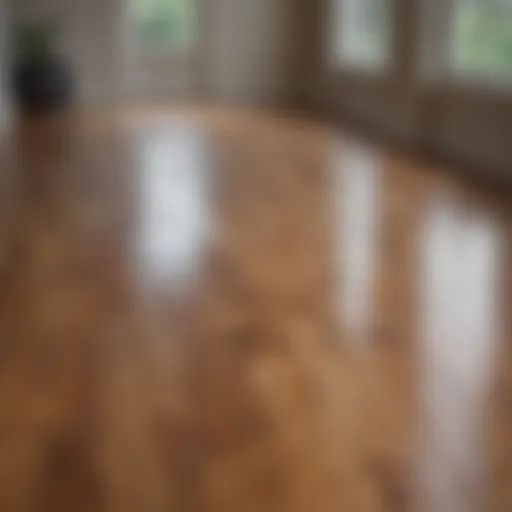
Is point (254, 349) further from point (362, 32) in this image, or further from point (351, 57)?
point (351, 57)

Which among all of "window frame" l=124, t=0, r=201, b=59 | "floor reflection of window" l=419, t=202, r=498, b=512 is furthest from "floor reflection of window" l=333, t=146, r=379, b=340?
"window frame" l=124, t=0, r=201, b=59

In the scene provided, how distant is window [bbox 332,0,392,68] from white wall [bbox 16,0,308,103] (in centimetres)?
107

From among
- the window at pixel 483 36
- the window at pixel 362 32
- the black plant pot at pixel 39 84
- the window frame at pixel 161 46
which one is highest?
the window at pixel 483 36

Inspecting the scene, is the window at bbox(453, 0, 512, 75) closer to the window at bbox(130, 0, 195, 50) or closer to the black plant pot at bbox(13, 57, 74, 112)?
the black plant pot at bbox(13, 57, 74, 112)

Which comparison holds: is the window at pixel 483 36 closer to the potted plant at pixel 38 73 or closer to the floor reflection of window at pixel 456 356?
the floor reflection of window at pixel 456 356

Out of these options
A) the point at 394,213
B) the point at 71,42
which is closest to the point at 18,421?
the point at 394,213

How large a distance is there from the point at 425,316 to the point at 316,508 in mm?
1169

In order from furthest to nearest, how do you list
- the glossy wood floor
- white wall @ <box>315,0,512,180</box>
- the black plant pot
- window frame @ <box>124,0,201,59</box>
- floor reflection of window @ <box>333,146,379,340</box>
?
window frame @ <box>124,0,201,59</box> < the black plant pot < white wall @ <box>315,0,512,180</box> < floor reflection of window @ <box>333,146,379,340</box> < the glossy wood floor

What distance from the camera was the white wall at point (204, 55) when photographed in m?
10.3

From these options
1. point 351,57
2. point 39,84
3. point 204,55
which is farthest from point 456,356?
point 204,55

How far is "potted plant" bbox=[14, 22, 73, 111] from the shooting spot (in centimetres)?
952

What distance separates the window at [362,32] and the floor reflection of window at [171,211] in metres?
1.98

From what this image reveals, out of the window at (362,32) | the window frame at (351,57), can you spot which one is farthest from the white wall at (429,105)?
the window at (362,32)

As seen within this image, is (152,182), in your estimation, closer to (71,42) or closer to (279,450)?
(279,450)
